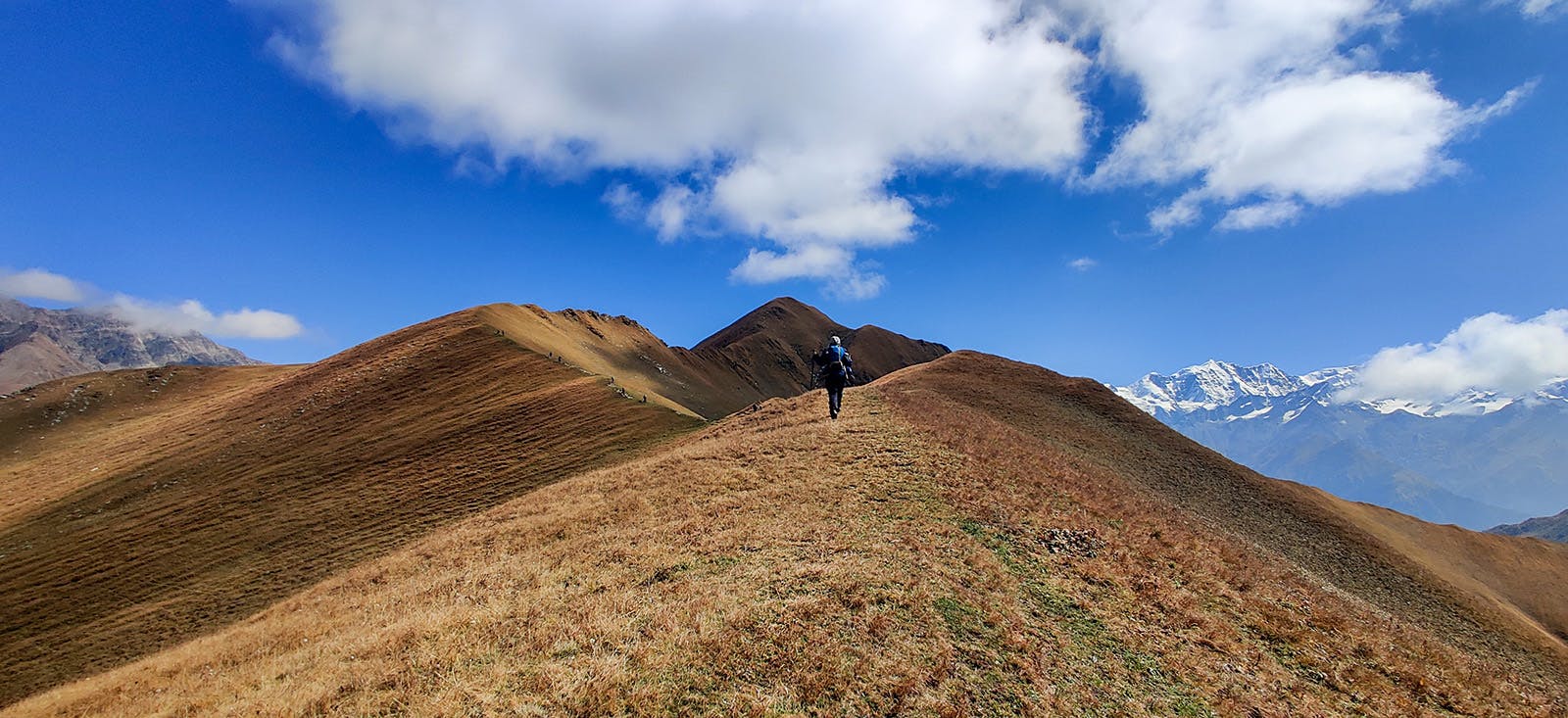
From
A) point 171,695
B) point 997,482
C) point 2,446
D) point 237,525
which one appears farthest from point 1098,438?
point 2,446

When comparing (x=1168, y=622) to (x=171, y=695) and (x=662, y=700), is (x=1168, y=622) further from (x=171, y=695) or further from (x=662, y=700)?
(x=171, y=695)

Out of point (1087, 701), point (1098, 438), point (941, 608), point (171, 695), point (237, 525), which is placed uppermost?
point (1098, 438)

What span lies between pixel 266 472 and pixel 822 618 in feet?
179

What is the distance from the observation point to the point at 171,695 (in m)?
12.2

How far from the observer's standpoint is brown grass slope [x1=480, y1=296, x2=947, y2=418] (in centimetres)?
7812

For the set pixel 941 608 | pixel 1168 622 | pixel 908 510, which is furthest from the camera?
pixel 908 510

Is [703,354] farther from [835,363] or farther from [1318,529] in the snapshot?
[835,363]

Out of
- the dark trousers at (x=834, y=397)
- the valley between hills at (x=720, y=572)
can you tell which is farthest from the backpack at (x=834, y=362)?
the valley between hills at (x=720, y=572)

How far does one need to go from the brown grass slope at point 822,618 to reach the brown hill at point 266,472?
15.0 meters

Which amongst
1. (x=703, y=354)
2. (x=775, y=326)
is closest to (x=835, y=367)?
(x=703, y=354)

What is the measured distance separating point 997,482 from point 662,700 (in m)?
15.0

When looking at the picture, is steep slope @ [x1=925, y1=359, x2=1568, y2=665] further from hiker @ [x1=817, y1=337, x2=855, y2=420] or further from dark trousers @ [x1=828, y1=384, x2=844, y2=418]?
hiker @ [x1=817, y1=337, x2=855, y2=420]

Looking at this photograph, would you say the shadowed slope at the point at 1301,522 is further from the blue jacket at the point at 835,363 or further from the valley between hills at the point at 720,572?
the blue jacket at the point at 835,363

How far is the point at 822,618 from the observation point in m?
11.0
